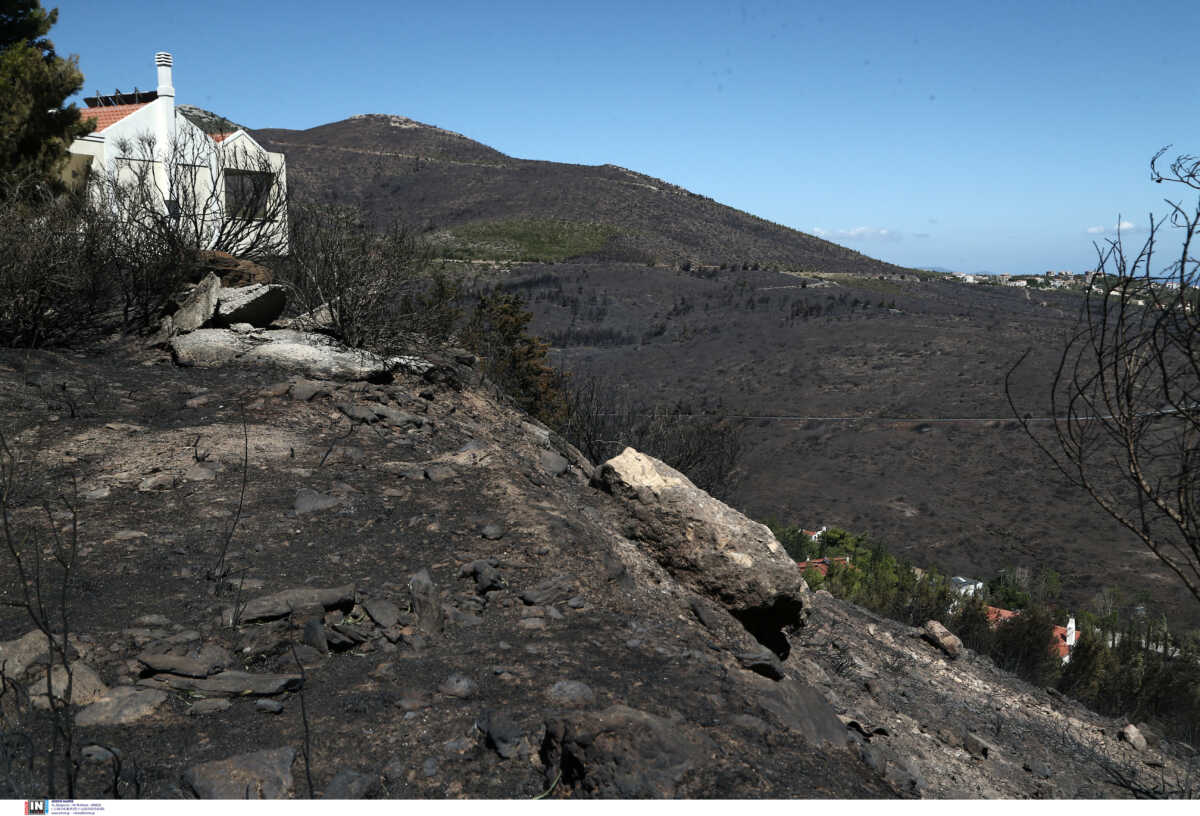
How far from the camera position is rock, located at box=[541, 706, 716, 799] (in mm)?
2271

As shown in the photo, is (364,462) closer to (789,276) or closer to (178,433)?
(178,433)

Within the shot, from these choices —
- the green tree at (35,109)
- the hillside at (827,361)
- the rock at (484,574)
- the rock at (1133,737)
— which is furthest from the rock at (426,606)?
the green tree at (35,109)

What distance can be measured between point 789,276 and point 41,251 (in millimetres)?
50595

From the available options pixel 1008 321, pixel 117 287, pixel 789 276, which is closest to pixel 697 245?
pixel 789 276

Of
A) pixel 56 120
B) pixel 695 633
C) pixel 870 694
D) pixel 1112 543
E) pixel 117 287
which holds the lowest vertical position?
pixel 1112 543

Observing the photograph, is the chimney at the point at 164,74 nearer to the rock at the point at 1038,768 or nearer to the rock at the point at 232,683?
the rock at the point at 232,683

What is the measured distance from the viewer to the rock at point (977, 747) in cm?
543

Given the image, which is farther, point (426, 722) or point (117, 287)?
point (117, 287)

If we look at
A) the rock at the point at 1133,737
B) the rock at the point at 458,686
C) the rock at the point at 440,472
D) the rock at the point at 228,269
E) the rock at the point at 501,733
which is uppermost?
the rock at the point at 228,269

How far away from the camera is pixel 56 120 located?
553 inches

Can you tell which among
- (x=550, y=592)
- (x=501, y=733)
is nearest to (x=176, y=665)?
(x=501, y=733)

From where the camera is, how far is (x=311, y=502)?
4371mm
